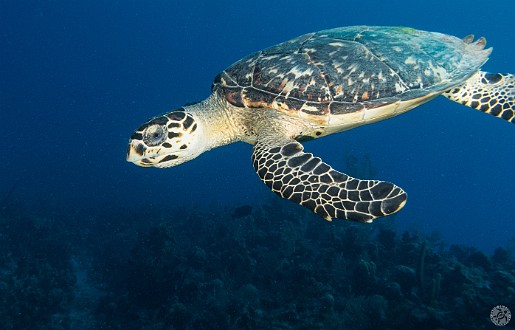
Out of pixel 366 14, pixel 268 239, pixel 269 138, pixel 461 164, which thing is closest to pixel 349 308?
pixel 269 138

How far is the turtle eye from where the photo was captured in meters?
3.70

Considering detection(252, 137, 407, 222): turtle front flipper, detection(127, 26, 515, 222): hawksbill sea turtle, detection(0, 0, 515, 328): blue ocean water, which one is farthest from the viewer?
detection(0, 0, 515, 328): blue ocean water

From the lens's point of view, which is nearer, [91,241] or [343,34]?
[343,34]

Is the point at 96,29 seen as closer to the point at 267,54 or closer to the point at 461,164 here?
the point at 461,164

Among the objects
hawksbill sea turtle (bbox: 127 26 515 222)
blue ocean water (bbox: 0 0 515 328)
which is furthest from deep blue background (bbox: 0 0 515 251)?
hawksbill sea turtle (bbox: 127 26 515 222)

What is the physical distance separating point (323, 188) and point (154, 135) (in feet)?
6.77

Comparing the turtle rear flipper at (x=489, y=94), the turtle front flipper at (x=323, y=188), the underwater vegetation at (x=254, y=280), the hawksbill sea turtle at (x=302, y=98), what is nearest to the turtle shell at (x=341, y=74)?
the hawksbill sea turtle at (x=302, y=98)

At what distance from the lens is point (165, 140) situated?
3.78 m

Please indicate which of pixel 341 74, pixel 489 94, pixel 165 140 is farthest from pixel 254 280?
pixel 489 94

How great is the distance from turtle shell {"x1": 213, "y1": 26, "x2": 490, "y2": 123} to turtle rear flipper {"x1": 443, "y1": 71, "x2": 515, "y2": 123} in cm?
43

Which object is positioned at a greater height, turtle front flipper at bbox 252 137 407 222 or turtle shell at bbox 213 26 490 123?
turtle shell at bbox 213 26 490 123

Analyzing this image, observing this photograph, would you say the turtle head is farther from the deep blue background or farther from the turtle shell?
the deep blue background

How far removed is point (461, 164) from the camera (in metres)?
65.5

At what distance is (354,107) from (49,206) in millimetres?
20129
